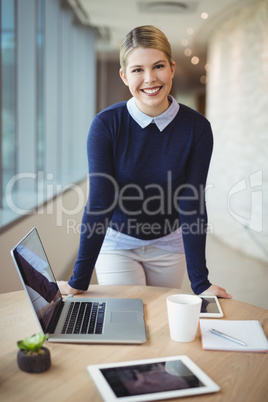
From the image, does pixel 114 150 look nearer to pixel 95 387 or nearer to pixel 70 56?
pixel 95 387

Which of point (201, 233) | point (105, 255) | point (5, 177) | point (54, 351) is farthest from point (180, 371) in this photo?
point (5, 177)

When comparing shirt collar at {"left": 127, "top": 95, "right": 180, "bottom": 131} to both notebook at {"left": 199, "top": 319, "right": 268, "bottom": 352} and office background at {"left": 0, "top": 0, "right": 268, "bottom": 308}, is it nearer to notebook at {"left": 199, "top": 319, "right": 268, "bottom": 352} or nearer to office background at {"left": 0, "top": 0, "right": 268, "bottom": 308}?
notebook at {"left": 199, "top": 319, "right": 268, "bottom": 352}

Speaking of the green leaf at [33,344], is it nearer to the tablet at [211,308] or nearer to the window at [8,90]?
the tablet at [211,308]

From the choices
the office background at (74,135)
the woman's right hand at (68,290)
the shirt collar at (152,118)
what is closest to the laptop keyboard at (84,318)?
the woman's right hand at (68,290)

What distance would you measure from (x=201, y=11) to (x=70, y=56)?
6.59 feet

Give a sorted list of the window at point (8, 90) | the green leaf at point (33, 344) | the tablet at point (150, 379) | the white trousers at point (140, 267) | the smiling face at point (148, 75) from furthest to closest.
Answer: the window at point (8, 90) → the white trousers at point (140, 267) → the smiling face at point (148, 75) → the green leaf at point (33, 344) → the tablet at point (150, 379)

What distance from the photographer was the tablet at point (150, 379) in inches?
37.5

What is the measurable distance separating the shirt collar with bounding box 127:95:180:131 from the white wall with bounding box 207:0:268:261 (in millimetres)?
3813

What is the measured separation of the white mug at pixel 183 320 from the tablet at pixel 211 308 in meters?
0.21

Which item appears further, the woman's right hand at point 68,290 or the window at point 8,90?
the window at point 8,90

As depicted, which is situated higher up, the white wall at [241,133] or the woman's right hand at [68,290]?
the white wall at [241,133]

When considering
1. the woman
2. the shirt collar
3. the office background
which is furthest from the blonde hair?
the office background

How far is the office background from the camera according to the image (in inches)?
164

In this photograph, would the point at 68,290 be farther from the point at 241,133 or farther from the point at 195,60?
the point at 195,60
